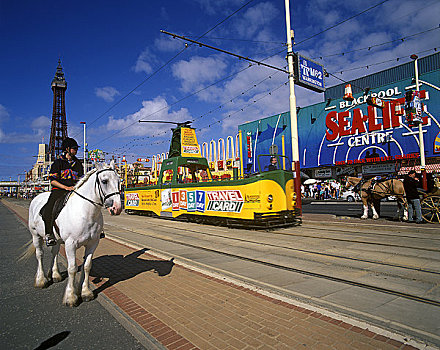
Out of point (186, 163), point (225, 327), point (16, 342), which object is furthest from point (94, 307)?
point (186, 163)

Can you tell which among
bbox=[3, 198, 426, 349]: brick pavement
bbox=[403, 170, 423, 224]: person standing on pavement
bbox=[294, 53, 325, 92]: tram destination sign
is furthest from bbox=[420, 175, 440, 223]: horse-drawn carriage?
bbox=[3, 198, 426, 349]: brick pavement

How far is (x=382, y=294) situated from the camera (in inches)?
163

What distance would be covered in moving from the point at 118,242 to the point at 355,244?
6769mm

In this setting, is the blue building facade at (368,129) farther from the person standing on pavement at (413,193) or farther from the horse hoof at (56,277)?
the horse hoof at (56,277)

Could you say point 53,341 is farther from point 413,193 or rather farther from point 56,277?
point 413,193

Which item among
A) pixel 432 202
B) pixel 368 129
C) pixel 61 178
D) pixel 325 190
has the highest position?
pixel 368 129

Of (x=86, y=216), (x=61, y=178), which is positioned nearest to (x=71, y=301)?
(x=86, y=216)

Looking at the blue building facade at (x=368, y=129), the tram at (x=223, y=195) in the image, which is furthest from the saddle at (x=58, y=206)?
the blue building facade at (x=368, y=129)

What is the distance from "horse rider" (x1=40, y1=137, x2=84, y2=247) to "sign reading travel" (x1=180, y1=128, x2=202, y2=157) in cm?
1064

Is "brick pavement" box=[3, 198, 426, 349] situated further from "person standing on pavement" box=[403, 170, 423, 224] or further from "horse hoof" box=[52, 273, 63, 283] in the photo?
"person standing on pavement" box=[403, 170, 423, 224]

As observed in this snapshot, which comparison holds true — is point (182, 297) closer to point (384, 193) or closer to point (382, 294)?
point (382, 294)

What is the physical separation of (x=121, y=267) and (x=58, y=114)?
12425 cm

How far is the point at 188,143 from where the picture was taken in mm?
16906

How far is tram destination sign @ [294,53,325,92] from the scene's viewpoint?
44.3 ft
